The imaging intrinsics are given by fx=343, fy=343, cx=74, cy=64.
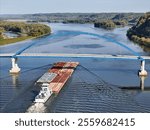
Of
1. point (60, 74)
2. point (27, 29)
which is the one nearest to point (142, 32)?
point (27, 29)

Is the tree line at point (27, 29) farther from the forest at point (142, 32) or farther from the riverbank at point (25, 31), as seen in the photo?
the forest at point (142, 32)

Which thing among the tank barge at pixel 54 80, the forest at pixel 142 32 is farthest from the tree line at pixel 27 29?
the tank barge at pixel 54 80

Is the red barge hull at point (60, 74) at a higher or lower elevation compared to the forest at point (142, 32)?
lower

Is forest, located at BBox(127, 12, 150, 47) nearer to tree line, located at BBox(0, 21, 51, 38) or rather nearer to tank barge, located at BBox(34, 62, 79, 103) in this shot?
tree line, located at BBox(0, 21, 51, 38)

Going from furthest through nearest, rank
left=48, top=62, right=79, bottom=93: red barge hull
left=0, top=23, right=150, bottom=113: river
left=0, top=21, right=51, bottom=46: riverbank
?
left=0, top=21, right=51, bottom=46: riverbank
left=48, top=62, right=79, bottom=93: red barge hull
left=0, top=23, right=150, bottom=113: river

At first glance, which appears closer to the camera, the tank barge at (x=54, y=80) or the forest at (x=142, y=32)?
the tank barge at (x=54, y=80)

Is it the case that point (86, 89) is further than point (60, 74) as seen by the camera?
No

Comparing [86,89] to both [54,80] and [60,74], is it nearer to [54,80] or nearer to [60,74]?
[54,80]

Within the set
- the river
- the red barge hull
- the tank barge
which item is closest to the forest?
the river

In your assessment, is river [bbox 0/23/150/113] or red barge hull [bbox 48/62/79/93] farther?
red barge hull [bbox 48/62/79/93]

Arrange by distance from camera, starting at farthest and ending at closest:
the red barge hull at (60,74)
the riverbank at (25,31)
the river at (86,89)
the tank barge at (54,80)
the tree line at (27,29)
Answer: the tree line at (27,29) → the riverbank at (25,31) → the red barge hull at (60,74) → the tank barge at (54,80) → the river at (86,89)
